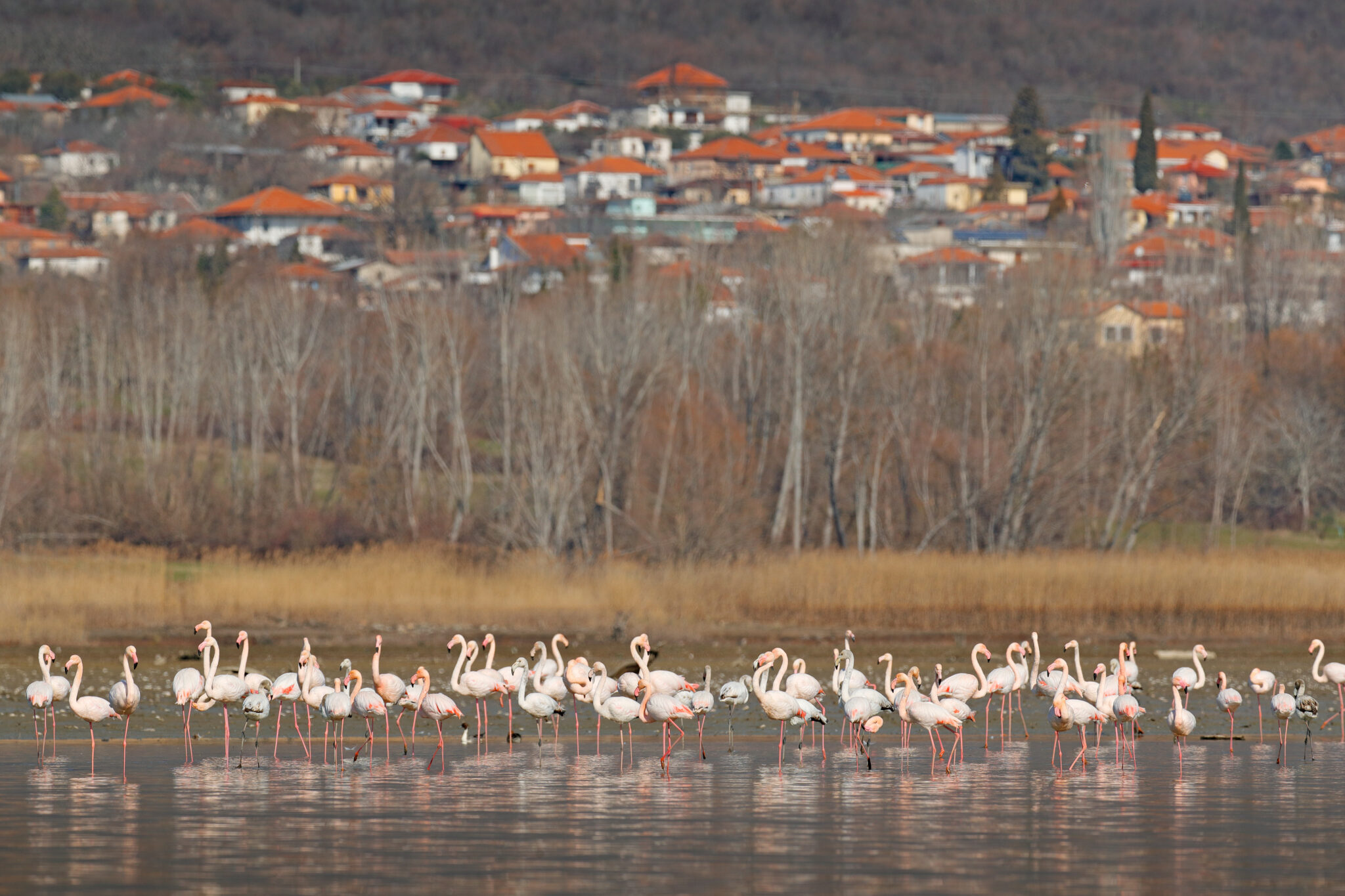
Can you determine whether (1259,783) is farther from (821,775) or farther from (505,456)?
(505,456)

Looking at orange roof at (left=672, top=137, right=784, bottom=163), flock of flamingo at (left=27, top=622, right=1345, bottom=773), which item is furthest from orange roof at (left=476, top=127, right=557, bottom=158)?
flock of flamingo at (left=27, top=622, right=1345, bottom=773)

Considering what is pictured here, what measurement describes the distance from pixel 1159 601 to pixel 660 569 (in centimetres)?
946

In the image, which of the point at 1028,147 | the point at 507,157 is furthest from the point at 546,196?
→ the point at 1028,147

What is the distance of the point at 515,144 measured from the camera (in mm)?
179125

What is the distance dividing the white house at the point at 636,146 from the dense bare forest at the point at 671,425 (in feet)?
437

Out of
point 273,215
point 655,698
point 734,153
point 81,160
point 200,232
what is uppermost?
point 734,153

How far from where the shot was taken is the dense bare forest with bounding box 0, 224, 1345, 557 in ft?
159

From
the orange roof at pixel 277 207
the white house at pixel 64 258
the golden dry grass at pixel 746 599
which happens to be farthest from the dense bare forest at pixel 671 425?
the orange roof at pixel 277 207

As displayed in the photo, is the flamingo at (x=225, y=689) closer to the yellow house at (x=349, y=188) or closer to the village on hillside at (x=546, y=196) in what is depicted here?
the village on hillside at (x=546, y=196)

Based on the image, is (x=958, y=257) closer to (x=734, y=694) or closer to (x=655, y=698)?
(x=734, y=694)

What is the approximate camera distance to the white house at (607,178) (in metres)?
172

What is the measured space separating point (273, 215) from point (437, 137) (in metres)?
46.2

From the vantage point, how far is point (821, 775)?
19859mm

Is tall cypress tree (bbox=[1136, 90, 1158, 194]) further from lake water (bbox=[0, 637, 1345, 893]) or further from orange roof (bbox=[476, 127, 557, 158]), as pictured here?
lake water (bbox=[0, 637, 1345, 893])
